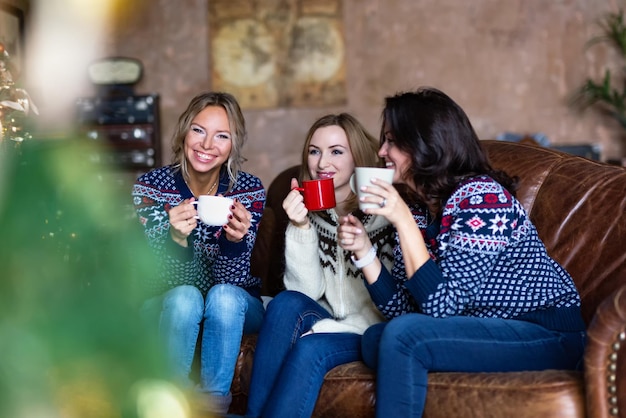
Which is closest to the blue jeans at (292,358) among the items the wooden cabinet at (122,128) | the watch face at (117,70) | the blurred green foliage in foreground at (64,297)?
the blurred green foliage in foreground at (64,297)

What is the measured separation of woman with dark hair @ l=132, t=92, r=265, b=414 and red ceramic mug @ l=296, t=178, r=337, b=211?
20cm

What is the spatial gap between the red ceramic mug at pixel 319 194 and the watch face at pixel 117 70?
5068 millimetres

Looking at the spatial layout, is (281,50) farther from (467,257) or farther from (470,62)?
(467,257)

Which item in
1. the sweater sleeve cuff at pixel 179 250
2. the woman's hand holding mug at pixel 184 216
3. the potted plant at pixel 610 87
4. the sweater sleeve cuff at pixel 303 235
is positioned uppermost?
the potted plant at pixel 610 87

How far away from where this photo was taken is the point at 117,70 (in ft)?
22.0

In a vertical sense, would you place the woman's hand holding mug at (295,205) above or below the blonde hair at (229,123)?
below

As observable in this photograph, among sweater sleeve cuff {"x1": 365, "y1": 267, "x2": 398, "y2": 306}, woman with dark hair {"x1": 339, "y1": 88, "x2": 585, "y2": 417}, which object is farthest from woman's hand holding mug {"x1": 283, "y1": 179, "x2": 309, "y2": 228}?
sweater sleeve cuff {"x1": 365, "y1": 267, "x2": 398, "y2": 306}

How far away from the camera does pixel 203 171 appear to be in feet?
7.80

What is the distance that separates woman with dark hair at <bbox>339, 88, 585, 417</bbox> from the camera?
1.69 m

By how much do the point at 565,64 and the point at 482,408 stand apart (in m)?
5.31

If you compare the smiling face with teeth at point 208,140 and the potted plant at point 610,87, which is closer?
the smiling face with teeth at point 208,140

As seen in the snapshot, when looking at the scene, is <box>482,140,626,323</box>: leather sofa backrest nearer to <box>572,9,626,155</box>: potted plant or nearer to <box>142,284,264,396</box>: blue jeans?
<box>142,284,264,396</box>: blue jeans

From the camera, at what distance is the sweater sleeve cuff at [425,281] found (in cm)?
175

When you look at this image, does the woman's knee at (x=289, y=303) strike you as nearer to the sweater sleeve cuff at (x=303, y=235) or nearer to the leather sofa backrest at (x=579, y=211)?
the sweater sleeve cuff at (x=303, y=235)
